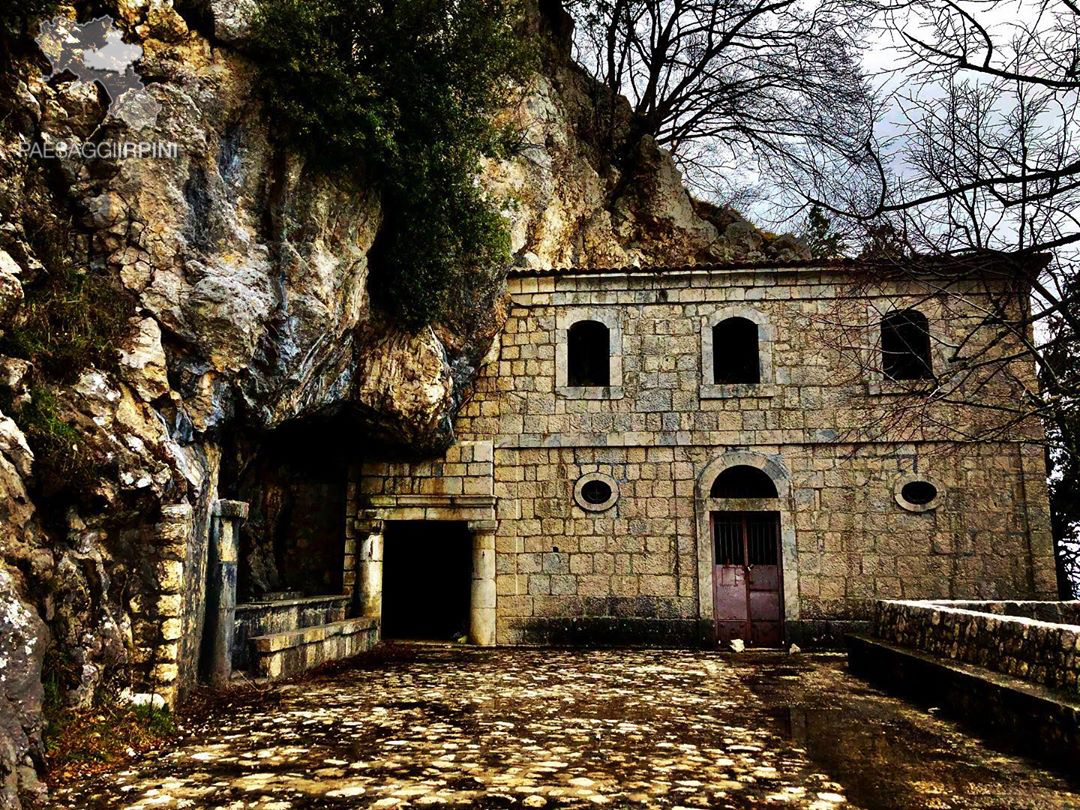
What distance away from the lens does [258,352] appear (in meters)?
7.76

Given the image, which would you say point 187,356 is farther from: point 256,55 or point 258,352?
point 256,55

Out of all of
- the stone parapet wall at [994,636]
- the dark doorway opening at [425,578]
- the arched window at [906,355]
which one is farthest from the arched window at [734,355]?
the dark doorway opening at [425,578]

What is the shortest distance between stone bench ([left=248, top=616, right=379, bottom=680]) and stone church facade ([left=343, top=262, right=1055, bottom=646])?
0.84 m

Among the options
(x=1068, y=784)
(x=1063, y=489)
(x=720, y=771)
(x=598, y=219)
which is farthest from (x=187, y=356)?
(x=1063, y=489)

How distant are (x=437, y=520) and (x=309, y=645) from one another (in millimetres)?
3787

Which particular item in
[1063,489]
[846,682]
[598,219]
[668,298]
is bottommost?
[846,682]

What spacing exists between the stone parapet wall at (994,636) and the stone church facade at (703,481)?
118 inches

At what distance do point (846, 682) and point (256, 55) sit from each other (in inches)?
359

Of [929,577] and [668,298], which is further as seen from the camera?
[668,298]

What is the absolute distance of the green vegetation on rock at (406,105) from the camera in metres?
7.92

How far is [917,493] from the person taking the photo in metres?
12.7

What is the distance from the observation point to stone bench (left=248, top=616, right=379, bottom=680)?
27.3 ft

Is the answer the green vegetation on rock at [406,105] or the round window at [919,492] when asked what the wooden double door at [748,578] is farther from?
the green vegetation on rock at [406,105]

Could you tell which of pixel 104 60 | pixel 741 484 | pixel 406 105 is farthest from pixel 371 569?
pixel 104 60
